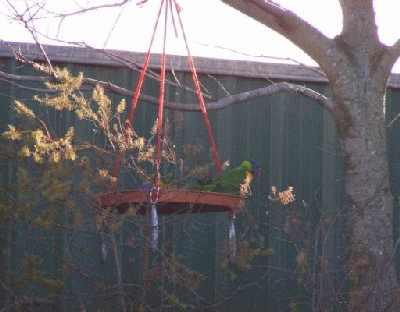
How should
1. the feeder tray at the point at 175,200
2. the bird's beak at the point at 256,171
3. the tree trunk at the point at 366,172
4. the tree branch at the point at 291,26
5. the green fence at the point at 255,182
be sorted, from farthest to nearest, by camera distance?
the green fence at the point at 255,182 → the bird's beak at the point at 256,171 → the tree branch at the point at 291,26 → the tree trunk at the point at 366,172 → the feeder tray at the point at 175,200

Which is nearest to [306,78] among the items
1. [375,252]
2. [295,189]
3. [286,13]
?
[295,189]

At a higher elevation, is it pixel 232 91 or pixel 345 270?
pixel 232 91

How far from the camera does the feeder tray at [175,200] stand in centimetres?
367

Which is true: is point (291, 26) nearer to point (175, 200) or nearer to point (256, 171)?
point (175, 200)

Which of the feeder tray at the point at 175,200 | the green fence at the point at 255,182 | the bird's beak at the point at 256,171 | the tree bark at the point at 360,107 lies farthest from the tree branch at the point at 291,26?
the green fence at the point at 255,182

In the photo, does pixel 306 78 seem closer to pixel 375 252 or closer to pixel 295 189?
pixel 295 189

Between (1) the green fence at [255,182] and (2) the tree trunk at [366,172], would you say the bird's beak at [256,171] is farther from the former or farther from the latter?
(2) the tree trunk at [366,172]

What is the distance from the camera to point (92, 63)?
212 inches

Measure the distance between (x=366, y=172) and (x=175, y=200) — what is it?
0.84 m

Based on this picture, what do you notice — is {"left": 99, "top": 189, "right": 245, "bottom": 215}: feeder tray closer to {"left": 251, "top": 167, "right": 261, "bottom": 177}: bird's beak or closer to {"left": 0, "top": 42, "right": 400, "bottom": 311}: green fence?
{"left": 251, "top": 167, "right": 261, "bottom": 177}: bird's beak

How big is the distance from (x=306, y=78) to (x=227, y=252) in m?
2.21

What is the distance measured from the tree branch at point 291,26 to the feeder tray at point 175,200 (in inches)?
28.9

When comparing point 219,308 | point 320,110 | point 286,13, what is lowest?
point 219,308

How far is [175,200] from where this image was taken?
12.1 feet
